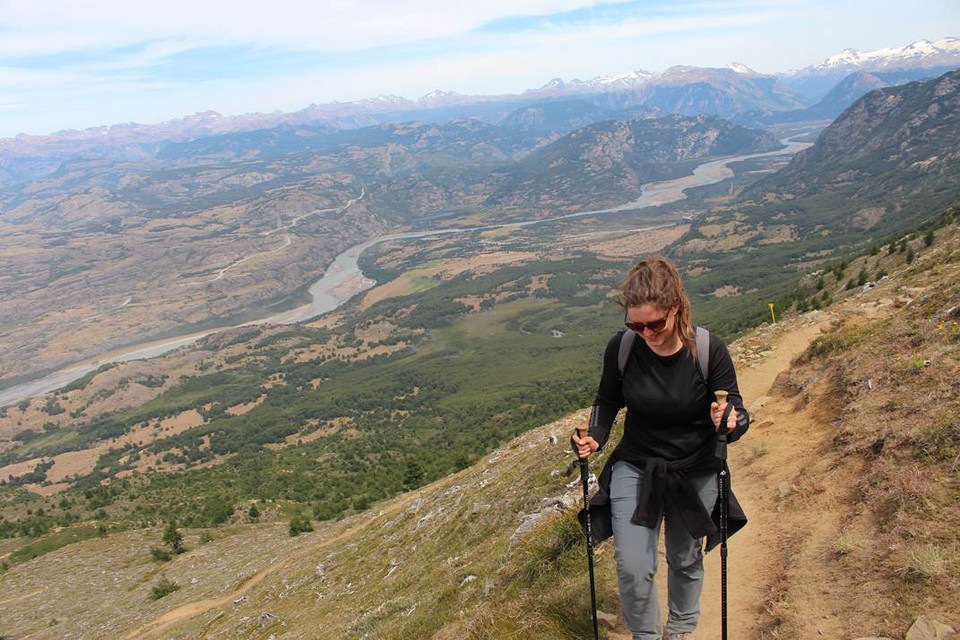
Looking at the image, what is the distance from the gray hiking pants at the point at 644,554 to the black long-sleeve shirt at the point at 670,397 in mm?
334

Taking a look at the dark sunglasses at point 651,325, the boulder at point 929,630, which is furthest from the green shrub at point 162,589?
the boulder at point 929,630

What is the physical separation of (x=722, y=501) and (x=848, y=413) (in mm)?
6360

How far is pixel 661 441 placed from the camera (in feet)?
16.4

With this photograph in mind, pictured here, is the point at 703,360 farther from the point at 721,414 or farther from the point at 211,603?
the point at 211,603

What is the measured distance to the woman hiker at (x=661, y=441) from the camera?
480cm

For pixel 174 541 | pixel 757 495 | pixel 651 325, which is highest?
pixel 651 325

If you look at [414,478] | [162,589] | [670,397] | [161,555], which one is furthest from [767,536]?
[161,555]

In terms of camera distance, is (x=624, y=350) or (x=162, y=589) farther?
(x=162, y=589)

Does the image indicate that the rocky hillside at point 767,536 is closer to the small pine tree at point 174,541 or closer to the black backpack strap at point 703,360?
the black backpack strap at point 703,360

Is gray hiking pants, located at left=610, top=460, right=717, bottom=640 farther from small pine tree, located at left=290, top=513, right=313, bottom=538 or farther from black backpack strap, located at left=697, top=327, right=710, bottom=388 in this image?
small pine tree, located at left=290, top=513, right=313, bottom=538

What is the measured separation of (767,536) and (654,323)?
16.4ft

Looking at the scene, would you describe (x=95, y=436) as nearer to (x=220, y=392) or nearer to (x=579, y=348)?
(x=220, y=392)

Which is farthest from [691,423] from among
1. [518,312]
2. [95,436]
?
[518,312]

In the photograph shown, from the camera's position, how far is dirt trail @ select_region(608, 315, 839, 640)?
253 inches
